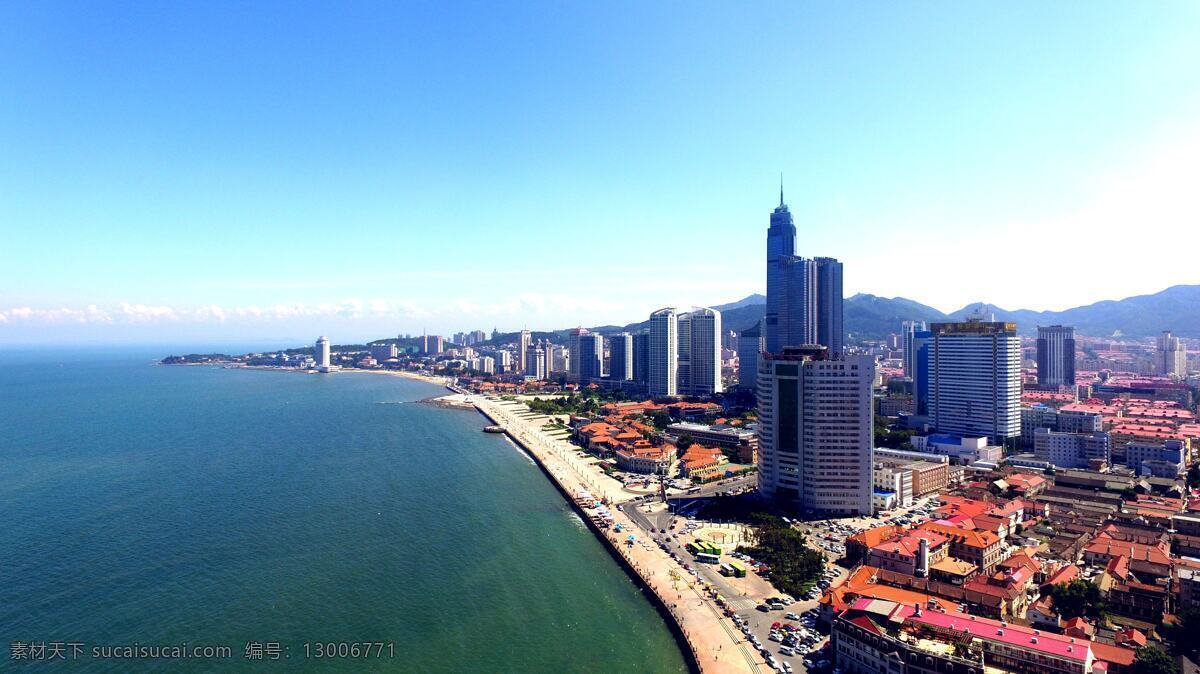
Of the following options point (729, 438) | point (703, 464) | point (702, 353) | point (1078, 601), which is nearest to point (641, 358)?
point (702, 353)

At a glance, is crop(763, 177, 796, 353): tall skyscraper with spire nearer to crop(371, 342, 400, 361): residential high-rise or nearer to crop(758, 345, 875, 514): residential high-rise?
crop(758, 345, 875, 514): residential high-rise

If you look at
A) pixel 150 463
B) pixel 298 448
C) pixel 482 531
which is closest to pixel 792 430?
pixel 482 531

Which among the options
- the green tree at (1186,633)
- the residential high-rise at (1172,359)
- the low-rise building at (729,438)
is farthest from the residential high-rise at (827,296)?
the green tree at (1186,633)

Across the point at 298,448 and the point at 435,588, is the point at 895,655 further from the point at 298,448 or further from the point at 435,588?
the point at 298,448

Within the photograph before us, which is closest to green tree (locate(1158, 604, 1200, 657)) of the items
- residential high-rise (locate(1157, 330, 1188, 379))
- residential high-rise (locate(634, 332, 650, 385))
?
residential high-rise (locate(634, 332, 650, 385))

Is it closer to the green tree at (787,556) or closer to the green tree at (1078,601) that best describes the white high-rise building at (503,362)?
the green tree at (787,556)

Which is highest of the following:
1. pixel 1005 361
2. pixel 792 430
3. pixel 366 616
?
pixel 1005 361
